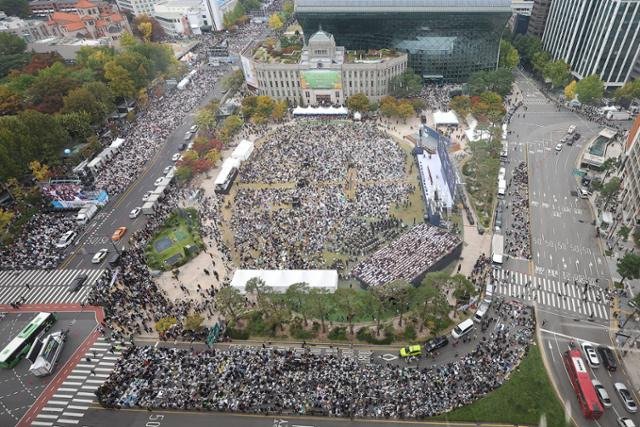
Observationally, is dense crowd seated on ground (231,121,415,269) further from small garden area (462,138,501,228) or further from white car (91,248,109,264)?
white car (91,248,109,264)

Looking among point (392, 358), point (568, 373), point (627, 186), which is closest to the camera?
point (568, 373)

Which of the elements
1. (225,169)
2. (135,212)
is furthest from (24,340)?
(225,169)

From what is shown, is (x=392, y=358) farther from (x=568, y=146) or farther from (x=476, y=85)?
(x=476, y=85)

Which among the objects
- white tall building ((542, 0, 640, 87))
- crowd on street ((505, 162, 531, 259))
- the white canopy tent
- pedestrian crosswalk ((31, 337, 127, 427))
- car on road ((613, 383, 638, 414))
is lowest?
crowd on street ((505, 162, 531, 259))

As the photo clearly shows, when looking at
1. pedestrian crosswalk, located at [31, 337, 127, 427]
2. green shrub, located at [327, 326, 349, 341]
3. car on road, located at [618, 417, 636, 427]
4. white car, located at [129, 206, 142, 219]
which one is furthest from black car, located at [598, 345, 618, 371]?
white car, located at [129, 206, 142, 219]

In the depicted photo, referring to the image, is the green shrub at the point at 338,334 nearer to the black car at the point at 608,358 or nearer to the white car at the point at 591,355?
the white car at the point at 591,355

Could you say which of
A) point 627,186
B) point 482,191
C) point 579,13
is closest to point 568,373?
point 482,191

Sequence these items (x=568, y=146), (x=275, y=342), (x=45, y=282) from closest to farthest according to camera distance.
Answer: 1. (x=275, y=342)
2. (x=45, y=282)
3. (x=568, y=146)
